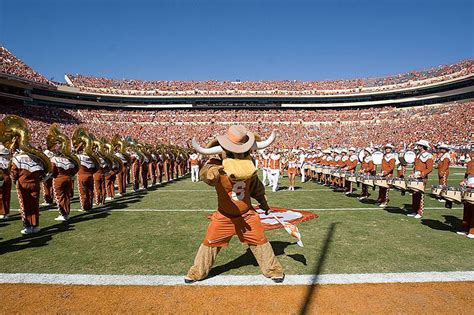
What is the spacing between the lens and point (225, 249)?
226 inches

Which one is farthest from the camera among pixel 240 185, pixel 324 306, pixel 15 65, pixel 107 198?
pixel 15 65

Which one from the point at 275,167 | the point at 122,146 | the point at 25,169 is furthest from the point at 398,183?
the point at 122,146

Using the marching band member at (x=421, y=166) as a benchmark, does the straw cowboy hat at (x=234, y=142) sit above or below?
above

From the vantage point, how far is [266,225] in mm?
7367

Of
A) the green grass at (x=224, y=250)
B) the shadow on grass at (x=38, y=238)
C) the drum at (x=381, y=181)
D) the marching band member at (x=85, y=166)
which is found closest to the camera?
the green grass at (x=224, y=250)

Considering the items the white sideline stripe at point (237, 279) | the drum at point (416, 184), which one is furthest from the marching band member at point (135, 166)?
the drum at point (416, 184)

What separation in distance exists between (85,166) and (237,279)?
258 inches

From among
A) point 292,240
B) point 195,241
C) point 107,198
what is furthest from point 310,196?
point 107,198

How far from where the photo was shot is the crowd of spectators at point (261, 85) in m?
53.8

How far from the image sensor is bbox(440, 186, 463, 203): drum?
19.5 ft

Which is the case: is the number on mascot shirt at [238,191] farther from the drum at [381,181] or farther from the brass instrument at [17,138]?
the drum at [381,181]

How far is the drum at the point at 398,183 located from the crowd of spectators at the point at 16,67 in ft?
141

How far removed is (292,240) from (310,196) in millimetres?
6207

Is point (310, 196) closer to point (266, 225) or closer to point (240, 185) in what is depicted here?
point (266, 225)
